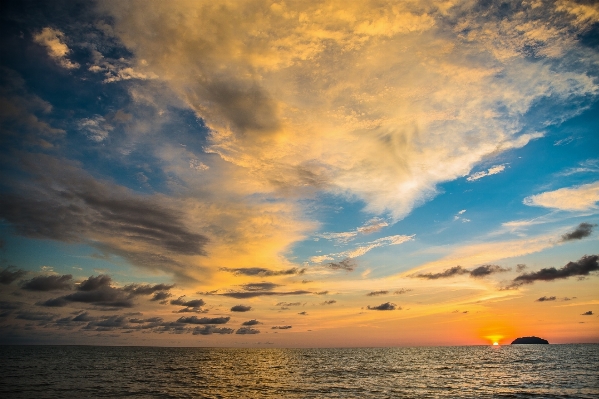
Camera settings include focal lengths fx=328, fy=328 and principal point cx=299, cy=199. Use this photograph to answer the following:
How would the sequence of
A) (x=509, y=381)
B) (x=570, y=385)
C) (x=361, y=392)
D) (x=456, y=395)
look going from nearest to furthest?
(x=456, y=395) < (x=361, y=392) < (x=570, y=385) < (x=509, y=381)

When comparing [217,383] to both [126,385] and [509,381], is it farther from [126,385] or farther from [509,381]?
[509,381]

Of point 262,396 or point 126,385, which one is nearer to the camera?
point 262,396

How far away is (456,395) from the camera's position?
48438 millimetres

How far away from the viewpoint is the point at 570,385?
186ft

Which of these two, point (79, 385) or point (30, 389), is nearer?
point (30, 389)

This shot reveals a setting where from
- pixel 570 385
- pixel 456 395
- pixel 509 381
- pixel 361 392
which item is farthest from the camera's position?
pixel 509 381

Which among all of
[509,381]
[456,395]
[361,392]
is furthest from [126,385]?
[509,381]

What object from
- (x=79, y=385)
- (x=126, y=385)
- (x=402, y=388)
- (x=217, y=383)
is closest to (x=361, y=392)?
(x=402, y=388)

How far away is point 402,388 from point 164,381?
4616cm

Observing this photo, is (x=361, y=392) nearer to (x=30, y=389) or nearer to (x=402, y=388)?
(x=402, y=388)

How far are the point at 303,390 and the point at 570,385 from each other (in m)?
46.2

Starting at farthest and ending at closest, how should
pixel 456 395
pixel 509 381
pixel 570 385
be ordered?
pixel 509 381
pixel 570 385
pixel 456 395

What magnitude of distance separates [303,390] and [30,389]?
42221 millimetres

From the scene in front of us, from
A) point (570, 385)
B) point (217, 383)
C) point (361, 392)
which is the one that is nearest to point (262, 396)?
point (361, 392)
